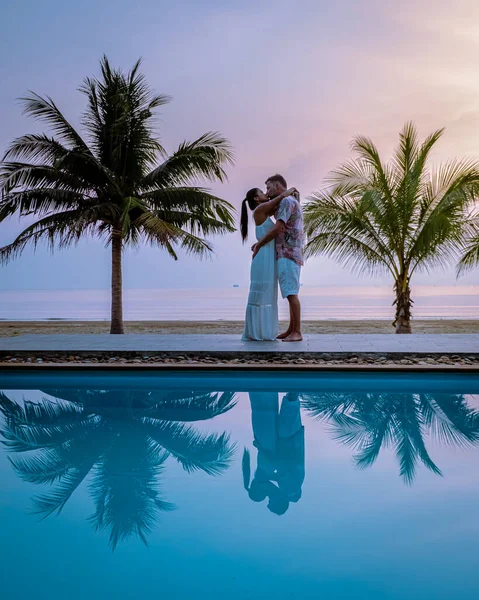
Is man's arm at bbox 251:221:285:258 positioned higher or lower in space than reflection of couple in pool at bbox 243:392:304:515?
higher

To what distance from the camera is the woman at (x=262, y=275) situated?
7031mm

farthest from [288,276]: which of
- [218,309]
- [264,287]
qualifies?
[218,309]

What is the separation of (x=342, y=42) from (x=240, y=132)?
4513 millimetres

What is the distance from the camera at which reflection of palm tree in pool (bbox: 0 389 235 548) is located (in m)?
2.76

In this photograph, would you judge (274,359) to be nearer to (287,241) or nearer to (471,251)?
(287,241)

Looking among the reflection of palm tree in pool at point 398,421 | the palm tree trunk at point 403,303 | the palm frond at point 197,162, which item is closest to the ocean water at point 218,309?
the palm tree trunk at point 403,303

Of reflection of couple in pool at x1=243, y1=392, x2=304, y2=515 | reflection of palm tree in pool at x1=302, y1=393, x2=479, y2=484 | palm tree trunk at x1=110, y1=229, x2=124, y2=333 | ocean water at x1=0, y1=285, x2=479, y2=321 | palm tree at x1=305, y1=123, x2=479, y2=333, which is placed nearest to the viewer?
reflection of couple in pool at x1=243, y1=392, x2=304, y2=515

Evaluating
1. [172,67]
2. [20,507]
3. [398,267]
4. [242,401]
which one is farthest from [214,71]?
[20,507]

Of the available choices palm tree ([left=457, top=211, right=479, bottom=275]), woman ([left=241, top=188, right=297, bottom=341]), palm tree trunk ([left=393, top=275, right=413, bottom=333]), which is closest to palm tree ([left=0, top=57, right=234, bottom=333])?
woman ([left=241, top=188, right=297, bottom=341])

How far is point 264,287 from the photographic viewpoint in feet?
23.2

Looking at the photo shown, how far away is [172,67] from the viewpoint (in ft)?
43.6

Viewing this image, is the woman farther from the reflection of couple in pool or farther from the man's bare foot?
the reflection of couple in pool

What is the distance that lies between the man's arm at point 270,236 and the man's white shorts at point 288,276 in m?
0.32

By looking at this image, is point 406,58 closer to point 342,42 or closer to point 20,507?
point 342,42
